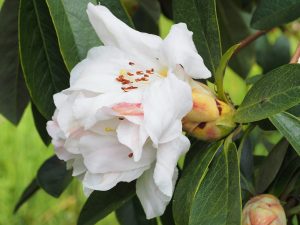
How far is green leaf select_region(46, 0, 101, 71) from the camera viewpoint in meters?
Result: 0.98

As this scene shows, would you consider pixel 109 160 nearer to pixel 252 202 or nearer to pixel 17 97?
pixel 252 202

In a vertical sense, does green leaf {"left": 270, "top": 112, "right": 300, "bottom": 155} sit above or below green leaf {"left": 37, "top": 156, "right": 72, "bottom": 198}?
above

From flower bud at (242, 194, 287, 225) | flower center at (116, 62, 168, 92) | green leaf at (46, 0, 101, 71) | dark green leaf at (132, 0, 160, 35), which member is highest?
green leaf at (46, 0, 101, 71)

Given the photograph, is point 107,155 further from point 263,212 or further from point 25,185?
point 25,185

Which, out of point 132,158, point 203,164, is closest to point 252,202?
point 203,164

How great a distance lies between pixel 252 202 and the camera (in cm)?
100

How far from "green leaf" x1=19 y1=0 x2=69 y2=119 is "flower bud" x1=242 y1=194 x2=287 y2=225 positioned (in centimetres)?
35

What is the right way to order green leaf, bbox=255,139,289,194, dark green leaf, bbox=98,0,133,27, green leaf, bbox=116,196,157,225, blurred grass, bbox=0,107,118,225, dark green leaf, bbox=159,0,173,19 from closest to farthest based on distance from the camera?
dark green leaf, bbox=98,0,133,27, green leaf, bbox=255,139,289,194, green leaf, bbox=116,196,157,225, dark green leaf, bbox=159,0,173,19, blurred grass, bbox=0,107,118,225

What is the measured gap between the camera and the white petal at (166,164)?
2.74 feet

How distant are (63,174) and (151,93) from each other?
70 cm

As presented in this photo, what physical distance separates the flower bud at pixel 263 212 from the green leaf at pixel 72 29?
0.32 m

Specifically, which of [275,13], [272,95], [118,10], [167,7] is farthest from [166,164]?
[167,7]

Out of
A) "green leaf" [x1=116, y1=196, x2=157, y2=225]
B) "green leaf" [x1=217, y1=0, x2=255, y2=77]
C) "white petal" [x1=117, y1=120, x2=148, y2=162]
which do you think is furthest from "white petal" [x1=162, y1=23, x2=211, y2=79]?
"green leaf" [x1=217, y1=0, x2=255, y2=77]

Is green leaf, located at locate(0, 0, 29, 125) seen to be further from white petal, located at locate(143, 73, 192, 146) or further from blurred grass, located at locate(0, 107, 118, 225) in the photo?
blurred grass, located at locate(0, 107, 118, 225)
